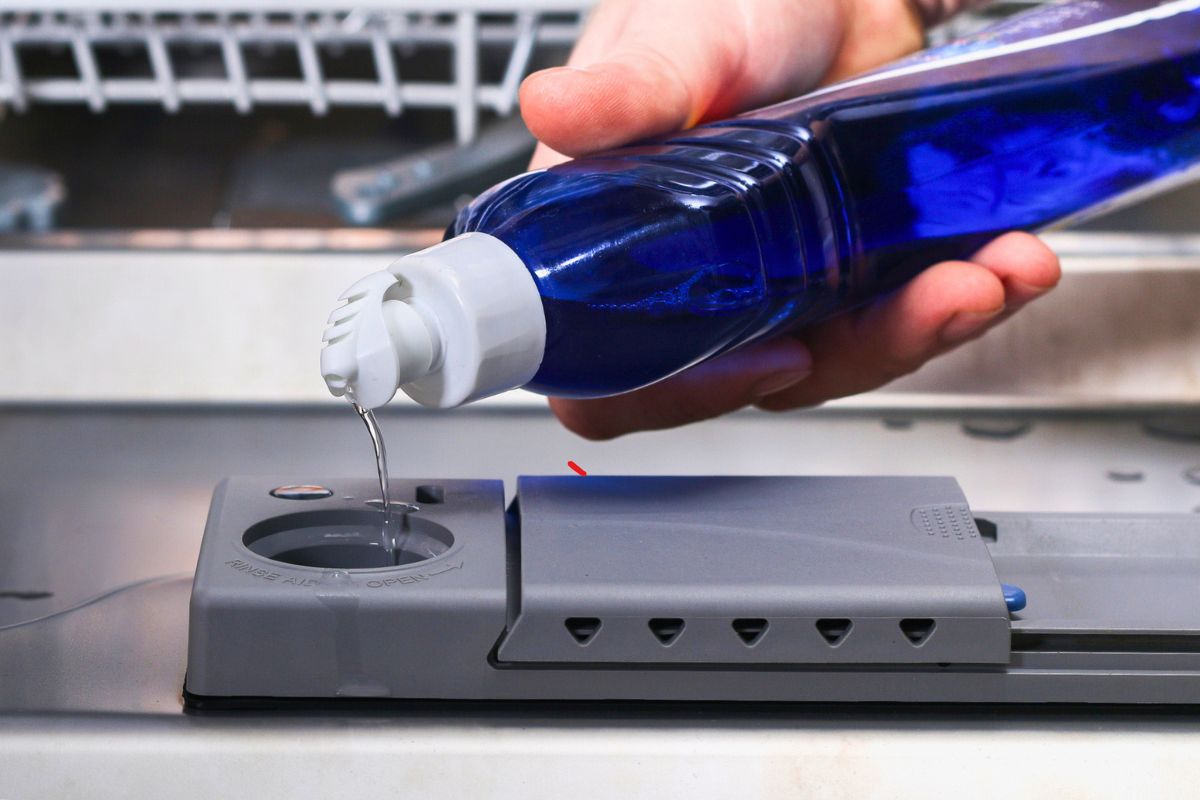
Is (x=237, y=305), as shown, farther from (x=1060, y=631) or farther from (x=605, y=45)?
(x=1060, y=631)

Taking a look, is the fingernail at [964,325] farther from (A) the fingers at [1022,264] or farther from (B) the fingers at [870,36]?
(B) the fingers at [870,36]

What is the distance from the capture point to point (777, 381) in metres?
0.62

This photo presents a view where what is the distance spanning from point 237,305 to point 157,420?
8cm

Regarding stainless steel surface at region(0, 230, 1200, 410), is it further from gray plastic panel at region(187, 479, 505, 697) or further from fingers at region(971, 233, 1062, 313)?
gray plastic panel at region(187, 479, 505, 697)

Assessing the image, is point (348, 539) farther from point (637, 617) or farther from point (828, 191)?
point (828, 191)

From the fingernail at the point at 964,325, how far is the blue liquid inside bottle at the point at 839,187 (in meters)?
0.03

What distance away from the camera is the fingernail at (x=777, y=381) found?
62 centimetres

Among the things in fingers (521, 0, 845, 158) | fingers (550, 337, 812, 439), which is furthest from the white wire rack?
fingers (550, 337, 812, 439)

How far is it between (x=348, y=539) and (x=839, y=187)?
0.25 metres

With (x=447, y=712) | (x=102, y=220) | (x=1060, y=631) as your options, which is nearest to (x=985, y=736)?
(x=1060, y=631)

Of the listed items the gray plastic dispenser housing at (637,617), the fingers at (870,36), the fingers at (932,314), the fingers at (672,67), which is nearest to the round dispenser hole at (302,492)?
the gray plastic dispenser housing at (637,617)

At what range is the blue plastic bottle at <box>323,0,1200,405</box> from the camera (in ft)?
1.44

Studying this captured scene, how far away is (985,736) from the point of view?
1.37 ft

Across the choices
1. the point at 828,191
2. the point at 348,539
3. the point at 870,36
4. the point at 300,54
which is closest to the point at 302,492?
the point at 348,539
